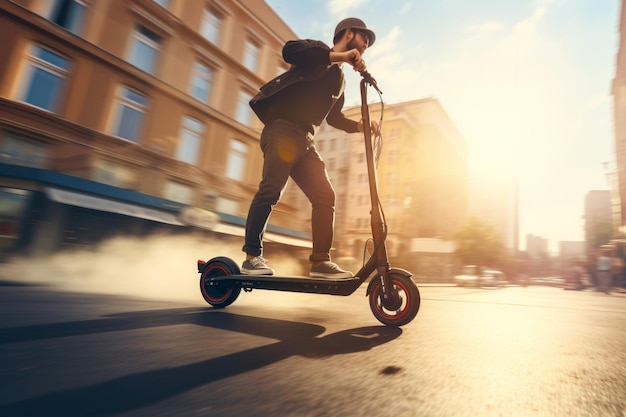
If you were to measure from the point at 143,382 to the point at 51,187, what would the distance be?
10170mm

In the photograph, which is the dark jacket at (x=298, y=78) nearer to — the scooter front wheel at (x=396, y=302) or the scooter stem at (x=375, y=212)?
the scooter stem at (x=375, y=212)

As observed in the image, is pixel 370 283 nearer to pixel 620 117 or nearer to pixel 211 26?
pixel 211 26

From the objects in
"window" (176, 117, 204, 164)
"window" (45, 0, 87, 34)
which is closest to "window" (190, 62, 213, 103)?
"window" (176, 117, 204, 164)

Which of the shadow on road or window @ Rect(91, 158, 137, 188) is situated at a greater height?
window @ Rect(91, 158, 137, 188)

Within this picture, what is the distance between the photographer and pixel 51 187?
29.2 feet

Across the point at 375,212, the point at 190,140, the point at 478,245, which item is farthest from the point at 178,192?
the point at 478,245

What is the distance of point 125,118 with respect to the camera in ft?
39.2

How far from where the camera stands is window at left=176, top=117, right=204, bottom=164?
14031 millimetres

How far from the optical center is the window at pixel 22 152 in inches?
363

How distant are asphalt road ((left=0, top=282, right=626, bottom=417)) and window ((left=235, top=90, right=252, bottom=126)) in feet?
51.9

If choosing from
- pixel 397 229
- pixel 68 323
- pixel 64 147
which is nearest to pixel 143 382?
pixel 68 323

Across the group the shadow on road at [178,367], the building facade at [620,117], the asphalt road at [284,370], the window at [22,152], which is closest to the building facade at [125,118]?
the window at [22,152]

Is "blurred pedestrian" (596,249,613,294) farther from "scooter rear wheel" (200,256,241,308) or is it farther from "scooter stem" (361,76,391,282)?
"scooter rear wheel" (200,256,241,308)

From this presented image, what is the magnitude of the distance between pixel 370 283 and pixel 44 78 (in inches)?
475
